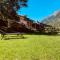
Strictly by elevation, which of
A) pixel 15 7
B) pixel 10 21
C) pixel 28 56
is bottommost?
pixel 28 56

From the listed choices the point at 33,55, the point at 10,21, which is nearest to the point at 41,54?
the point at 33,55


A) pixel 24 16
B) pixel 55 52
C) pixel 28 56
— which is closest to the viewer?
pixel 28 56

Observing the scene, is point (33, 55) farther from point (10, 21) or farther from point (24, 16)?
point (24, 16)

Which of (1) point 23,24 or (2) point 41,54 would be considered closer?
(2) point 41,54

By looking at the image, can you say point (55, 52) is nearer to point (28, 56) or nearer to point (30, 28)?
point (28, 56)

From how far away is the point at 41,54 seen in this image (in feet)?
42.4

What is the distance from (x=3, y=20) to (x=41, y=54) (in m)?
27.8

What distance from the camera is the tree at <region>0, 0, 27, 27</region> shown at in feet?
134

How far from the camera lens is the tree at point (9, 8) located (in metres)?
40.8

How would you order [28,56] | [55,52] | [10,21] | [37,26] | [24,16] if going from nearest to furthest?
[28,56]
[55,52]
[10,21]
[37,26]
[24,16]

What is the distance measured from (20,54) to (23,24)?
95.2ft

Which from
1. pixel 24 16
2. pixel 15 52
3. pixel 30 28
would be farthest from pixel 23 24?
pixel 15 52

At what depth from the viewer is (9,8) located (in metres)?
43.6

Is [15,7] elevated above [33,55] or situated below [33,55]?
above
